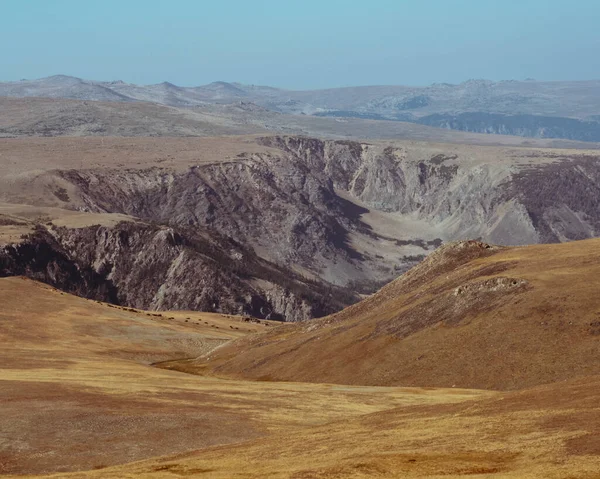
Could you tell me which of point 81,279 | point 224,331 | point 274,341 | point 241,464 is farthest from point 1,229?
point 241,464

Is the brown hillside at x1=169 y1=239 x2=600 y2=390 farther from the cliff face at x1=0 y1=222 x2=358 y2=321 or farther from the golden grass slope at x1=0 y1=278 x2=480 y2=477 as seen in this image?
the cliff face at x1=0 y1=222 x2=358 y2=321

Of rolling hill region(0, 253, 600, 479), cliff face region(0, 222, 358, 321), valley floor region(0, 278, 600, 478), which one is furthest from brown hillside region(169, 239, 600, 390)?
cliff face region(0, 222, 358, 321)

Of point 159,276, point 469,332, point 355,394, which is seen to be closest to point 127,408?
point 355,394

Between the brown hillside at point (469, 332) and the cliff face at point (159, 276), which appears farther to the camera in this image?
the cliff face at point (159, 276)

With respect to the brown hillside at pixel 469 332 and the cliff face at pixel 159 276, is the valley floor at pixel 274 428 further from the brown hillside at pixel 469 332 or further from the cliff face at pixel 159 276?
the cliff face at pixel 159 276

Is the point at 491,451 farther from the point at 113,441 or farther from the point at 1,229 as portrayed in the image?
the point at 1,229

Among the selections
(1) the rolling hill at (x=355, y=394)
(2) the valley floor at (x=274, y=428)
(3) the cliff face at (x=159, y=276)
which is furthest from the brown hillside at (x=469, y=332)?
(3) the cliff face at (x=159, y=276)
